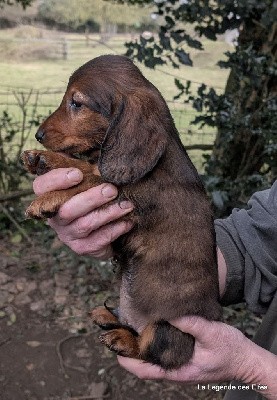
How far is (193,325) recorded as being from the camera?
1.91m

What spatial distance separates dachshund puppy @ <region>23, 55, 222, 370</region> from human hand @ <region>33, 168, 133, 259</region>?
0.04 metres

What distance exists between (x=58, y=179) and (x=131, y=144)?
278mm

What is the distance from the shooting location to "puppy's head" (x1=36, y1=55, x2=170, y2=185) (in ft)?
5.81

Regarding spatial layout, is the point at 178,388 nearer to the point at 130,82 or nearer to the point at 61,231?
the point at 61,231

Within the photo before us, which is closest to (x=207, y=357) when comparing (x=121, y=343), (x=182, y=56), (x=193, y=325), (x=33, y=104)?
(x=193, y=325)

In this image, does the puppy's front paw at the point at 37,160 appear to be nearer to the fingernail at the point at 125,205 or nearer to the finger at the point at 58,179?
the finger at the point at 58,179

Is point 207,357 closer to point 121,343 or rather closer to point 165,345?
point 165,345

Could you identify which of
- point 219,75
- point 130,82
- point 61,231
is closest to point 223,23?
point 130,82

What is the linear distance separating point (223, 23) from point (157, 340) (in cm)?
268

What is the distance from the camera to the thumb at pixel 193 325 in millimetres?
1913

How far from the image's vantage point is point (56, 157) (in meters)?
1.86

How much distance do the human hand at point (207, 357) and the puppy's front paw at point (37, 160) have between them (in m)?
0.74

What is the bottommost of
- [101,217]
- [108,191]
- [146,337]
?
[146,337]

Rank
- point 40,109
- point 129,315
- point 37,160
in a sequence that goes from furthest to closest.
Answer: point 40,109
point 129,315
point 37,160
